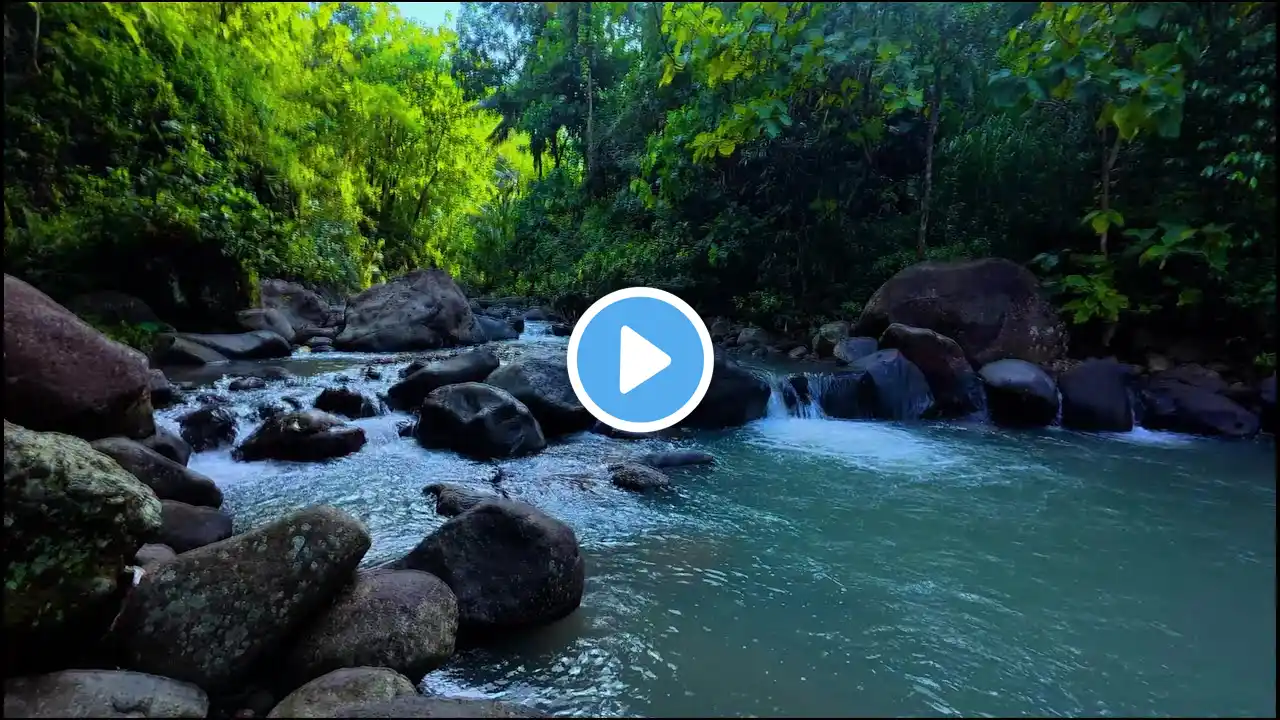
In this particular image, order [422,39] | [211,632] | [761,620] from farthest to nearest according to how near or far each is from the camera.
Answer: [422,39]
[761,620]
[211,632]

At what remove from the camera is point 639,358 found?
3.93 metres

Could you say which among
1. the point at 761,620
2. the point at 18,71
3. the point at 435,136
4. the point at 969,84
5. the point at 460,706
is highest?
the point at 435,136

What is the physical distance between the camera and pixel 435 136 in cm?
2688

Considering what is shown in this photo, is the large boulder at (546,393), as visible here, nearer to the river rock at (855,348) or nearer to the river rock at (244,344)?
the river rock at (855,348)

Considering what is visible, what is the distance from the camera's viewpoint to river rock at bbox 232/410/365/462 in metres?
7.27

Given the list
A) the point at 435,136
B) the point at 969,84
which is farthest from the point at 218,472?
the point at 435,136

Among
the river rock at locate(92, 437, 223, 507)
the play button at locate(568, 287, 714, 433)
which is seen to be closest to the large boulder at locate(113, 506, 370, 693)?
the play button at locate(568, 287, 714, 433)

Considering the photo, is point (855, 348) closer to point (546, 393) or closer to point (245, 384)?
point (546, 393)

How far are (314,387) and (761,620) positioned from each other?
25.4ft

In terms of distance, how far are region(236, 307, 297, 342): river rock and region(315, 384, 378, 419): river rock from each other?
522cm

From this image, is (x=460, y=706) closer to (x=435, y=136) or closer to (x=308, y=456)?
(x=308, y=456)

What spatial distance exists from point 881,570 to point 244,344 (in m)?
11.2

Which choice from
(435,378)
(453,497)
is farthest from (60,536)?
(435,378)

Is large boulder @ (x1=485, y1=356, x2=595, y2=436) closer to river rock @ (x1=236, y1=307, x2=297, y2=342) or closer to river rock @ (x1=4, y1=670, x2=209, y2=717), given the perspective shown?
river rock @ (x1=4, y1=670, x2=209, y2=717)
